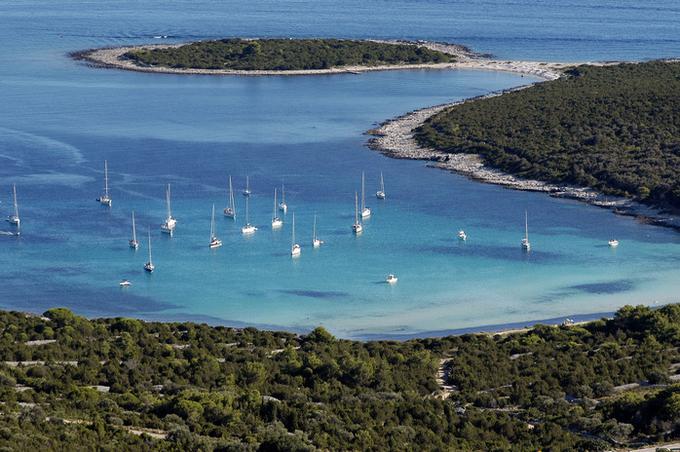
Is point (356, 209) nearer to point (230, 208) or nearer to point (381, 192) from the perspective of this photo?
point (230, 208)

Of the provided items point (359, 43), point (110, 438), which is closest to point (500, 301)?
point (110, 438)

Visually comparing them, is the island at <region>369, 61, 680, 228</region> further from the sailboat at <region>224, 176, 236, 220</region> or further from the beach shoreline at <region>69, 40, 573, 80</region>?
the sailboat at <region>224, 176, 236, 220</region>

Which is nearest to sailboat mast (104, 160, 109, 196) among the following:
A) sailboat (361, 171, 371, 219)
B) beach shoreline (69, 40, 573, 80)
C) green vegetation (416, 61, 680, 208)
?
sailboat (361, 171, 371, 219)

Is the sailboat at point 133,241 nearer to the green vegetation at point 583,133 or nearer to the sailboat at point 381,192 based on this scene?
the sailboat at point 381,192

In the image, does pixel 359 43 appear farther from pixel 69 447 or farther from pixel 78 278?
pixel 69 447

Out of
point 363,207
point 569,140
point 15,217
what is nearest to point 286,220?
point 363,207

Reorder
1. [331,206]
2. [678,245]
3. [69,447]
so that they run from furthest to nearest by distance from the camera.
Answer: [331,206], [678,245], [69,447]

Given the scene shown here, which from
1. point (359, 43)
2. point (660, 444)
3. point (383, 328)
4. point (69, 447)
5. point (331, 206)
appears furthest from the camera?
point (359, 43)
